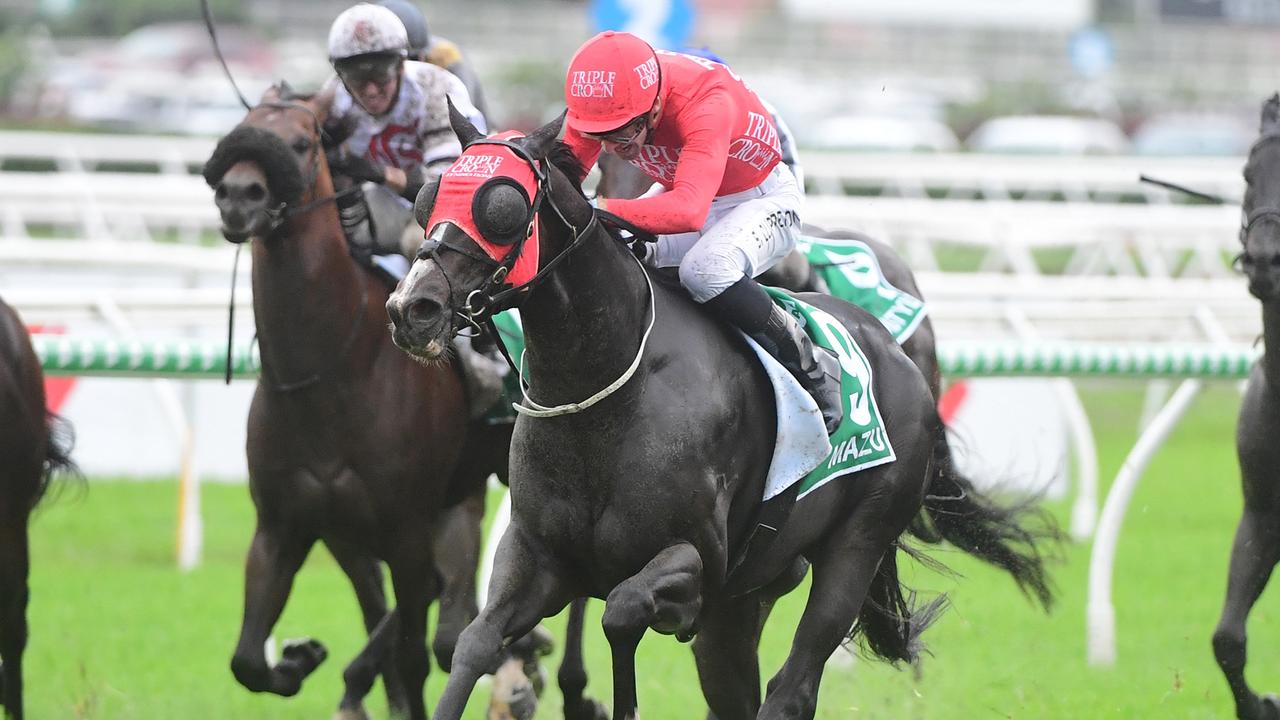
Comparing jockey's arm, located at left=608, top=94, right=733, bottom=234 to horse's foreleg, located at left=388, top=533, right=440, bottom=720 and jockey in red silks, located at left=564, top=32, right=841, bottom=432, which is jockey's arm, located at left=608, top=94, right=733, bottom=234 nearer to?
jockey in red silks, located at left=564, top=32, right=841, bottom=432

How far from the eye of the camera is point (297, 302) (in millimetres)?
5547

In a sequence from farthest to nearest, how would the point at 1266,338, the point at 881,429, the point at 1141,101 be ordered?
the point at 1141,101, the point at 1266,338, the point at 881,429

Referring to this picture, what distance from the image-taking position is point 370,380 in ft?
18.4

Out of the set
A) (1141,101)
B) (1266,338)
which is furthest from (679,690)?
(1141,101)

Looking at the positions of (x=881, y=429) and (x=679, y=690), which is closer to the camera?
(x=881, y=429)

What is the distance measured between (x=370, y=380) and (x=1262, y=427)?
2.80m

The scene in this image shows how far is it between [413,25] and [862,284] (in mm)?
1813

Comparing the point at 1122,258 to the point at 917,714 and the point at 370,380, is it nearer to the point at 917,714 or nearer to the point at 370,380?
the point at 917,714

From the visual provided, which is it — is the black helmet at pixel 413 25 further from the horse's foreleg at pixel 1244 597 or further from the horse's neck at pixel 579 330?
the horse's foreleg at pixel 1244 597

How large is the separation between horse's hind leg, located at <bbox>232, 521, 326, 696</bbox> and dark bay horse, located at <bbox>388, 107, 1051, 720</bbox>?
1.42 m

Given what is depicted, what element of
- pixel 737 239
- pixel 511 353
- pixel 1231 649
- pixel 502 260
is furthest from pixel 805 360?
pixel 1231 649

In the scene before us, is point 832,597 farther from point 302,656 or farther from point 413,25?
point 413,25

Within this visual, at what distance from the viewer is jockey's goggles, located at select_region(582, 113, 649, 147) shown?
434 cm

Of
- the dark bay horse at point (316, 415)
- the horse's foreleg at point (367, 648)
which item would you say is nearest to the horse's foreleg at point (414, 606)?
the dark bay horse at point (316, 415)
